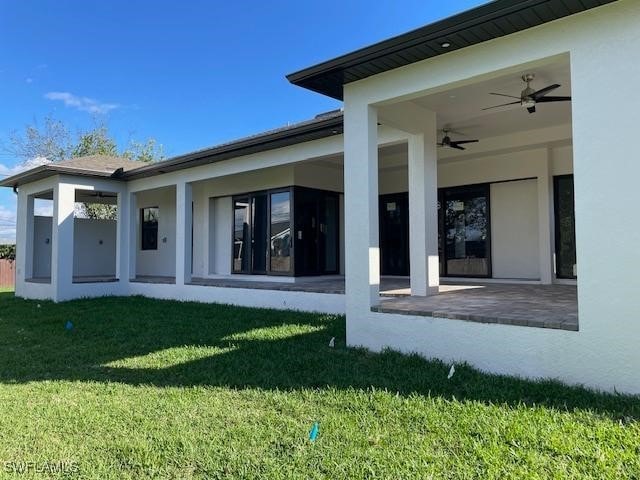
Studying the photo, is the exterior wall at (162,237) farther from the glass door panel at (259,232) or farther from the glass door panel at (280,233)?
the glass door panel at (280,233)

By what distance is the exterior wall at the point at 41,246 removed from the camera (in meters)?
13.5

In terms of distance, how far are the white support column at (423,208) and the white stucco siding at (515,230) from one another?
3.53 metres

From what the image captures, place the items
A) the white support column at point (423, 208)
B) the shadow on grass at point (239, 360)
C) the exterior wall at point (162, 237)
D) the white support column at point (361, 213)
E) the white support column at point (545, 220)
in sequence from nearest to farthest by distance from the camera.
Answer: the shadow on grass at point (239, 360) < the white support column at point (361, 213) < the white support column at point (423, 208) < the white support column at point (545, 220) < the exterior wall at point (162, 237)

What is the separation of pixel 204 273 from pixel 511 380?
9787 millimetres

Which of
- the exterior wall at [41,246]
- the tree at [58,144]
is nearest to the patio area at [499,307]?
the exterior wall at [41,246]

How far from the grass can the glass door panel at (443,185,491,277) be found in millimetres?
5770

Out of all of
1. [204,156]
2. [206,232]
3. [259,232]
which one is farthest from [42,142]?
[204,156]

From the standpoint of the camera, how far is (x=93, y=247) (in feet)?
47.0

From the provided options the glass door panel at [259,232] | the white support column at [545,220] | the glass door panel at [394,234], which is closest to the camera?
the white support column at [545,220]

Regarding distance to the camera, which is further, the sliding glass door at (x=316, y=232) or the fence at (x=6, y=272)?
the fence at (x=6, y=272)

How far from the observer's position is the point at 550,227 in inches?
345

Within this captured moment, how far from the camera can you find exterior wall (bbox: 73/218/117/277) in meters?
13.9

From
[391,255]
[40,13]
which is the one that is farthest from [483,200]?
[40,13]

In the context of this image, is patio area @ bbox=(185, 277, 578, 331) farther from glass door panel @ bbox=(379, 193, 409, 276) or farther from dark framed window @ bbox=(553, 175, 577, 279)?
glass door panel @ bbox=(379, 193, 409, 276)
